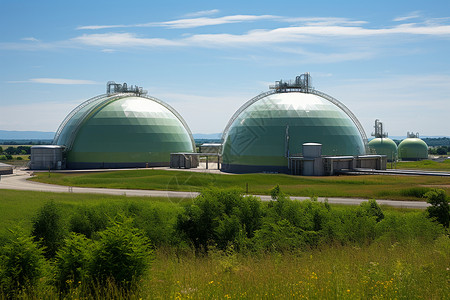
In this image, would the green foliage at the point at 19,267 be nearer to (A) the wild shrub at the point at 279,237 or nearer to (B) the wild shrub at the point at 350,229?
(A) the wild shrub at the point at 279,237

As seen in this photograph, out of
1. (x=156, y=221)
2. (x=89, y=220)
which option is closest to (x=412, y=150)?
(x=156, y=221)

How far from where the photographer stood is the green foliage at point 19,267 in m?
15.3

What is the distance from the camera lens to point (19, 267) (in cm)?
1582

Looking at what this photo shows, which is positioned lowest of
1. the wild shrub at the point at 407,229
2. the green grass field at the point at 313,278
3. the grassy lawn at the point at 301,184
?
the grassy lawn at the point at 301,184

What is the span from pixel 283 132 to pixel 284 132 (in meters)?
0.16

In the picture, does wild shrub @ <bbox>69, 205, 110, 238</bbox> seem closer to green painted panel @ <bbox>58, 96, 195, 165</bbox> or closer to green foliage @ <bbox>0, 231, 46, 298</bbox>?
green foliage @ <bbox>0, 231, 46, 298</bbox>

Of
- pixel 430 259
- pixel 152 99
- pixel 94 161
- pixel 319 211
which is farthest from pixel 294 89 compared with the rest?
pixel 430 259

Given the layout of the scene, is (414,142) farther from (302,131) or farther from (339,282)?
(339,282)

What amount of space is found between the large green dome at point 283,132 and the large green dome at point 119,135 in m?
16.5

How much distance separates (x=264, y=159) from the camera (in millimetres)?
71812

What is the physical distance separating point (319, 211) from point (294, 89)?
206 feet

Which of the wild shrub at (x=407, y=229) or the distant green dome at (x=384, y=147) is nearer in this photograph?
the wild shrub at (x=407, y=229)

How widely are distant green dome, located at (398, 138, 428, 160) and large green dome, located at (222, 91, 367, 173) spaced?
6326 cm

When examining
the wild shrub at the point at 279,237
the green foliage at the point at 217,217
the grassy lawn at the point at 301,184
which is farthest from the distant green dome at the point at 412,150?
the wild shrub at the point at 279,237
